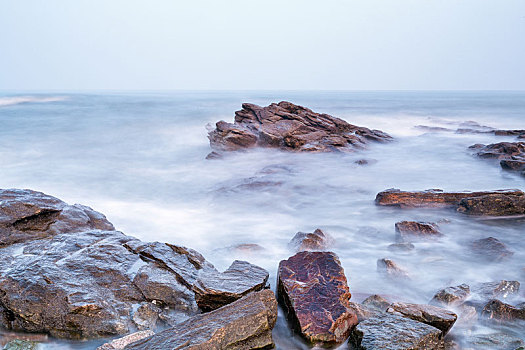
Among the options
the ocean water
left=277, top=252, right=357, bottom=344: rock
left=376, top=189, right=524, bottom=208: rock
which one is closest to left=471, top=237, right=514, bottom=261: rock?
the ocean water

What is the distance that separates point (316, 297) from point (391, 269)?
Result: 68.5 inches

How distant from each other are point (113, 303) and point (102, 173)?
29.1 feet

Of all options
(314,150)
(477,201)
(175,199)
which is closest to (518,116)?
(314,150)

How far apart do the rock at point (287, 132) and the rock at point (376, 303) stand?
941 centimetres

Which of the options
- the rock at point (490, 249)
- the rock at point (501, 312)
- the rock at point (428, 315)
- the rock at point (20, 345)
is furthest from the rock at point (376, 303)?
the rock at point (20, 345)

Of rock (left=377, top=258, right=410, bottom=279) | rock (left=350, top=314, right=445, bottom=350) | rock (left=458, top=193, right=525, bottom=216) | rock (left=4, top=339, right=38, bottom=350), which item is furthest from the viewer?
rock (left=458, top=193, right=525, bottom=216)

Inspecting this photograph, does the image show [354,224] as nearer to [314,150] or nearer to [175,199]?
[175,199]

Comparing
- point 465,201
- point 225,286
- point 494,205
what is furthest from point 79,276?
point 494,205

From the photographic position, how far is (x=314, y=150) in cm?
1328

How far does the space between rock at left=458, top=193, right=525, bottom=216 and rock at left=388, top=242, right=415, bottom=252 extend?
2226mm

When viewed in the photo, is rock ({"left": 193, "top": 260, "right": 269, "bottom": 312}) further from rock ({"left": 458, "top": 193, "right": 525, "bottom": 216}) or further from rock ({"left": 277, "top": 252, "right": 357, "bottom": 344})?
rock ({"left": 458, "top": 193, "right": 525, "bottom": 216})

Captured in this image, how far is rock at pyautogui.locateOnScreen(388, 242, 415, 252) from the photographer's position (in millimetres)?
5576

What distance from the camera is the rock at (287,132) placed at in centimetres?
1376

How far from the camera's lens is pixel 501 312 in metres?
3.70
